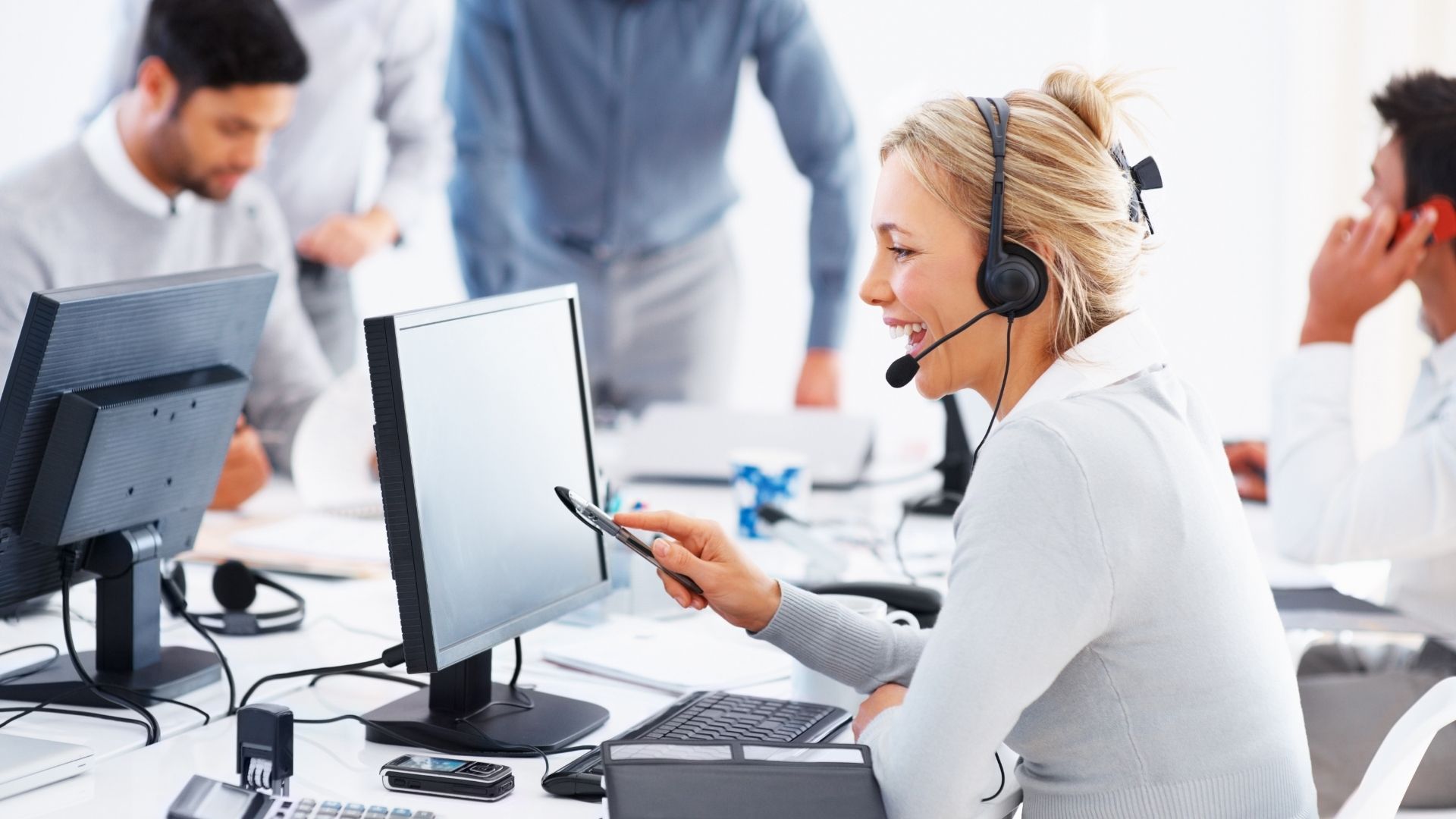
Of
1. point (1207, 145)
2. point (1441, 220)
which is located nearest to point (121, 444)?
point (1441, 220)

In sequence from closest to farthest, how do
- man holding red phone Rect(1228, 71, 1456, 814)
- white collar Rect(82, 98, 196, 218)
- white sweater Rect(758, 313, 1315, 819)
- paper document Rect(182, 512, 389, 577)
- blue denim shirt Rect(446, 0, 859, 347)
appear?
white sweater Rect(758, 313, 1315, 819) → man holding red phone Rect(1228, 71, 1456, 814) → paper document Rect(182, 512, 389, 577) → white collar Rect(82, 98, 196, 218) → blue denim shirt Rect(446, 0, 859, 347)

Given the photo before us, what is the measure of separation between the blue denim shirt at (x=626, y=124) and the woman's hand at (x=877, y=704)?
7.85 ft

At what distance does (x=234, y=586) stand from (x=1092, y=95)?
1.14 meters

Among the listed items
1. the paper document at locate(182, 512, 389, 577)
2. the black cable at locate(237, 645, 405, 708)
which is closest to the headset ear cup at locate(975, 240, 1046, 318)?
the black cable at locate(237, 645, 405, 708)

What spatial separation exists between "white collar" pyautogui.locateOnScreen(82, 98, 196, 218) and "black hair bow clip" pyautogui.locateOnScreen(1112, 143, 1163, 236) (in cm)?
205

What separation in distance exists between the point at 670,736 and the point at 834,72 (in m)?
2.72

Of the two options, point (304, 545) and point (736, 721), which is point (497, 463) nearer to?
point (736, 721)

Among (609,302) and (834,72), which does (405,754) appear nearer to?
(609,302)

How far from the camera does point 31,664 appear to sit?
135 cm

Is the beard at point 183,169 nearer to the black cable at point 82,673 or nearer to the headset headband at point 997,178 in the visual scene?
the black cable at point 82,673

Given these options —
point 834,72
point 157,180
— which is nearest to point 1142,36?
point 834,72

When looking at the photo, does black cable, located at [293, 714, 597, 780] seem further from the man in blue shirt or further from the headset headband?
the man in blue shirt

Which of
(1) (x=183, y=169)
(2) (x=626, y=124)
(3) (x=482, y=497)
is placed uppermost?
(2) (x=626, y=124)

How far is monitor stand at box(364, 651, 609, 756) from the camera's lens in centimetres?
117
